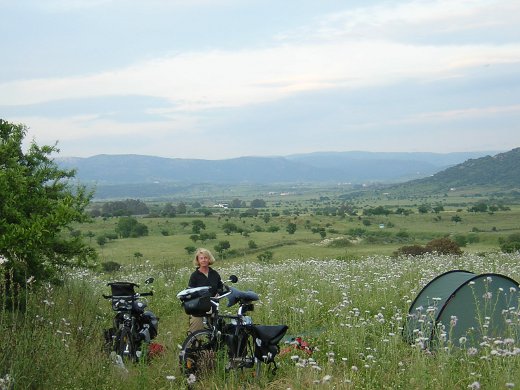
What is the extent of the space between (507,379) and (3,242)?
6989 millimetres

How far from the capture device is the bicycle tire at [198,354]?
7.82 m

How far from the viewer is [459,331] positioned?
30.6ft

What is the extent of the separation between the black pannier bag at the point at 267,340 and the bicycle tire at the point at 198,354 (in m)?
0.63

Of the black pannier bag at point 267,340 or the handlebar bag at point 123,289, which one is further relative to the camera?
the handlebar bag at point 123,289

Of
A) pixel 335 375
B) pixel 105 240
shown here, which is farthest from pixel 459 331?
pixel 105 240

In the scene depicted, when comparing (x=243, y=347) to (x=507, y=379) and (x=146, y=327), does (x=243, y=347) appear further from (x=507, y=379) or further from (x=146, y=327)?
(x=507, y=379)

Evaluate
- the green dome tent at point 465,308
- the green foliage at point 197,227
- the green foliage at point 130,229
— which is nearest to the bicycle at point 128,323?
the green dome tent at point 465,308

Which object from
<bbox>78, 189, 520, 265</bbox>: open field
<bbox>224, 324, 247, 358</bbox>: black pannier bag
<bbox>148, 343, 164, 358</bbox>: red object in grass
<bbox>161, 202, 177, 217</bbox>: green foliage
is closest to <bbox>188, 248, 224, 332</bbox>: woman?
<bbox>148, 343, 164, 358</bbox>: red object in grass

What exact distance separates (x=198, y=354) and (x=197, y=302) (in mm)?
703

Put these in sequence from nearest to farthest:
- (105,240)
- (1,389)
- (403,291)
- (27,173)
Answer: (1,389) < (27,173) < (403,291) < (105,240)

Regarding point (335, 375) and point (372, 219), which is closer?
point (335, 375)

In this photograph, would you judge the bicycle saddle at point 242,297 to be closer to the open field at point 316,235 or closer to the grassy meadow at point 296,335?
the grassy meadow at point 296,335

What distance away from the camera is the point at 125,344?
922cm

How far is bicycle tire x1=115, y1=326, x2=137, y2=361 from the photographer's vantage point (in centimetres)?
909
